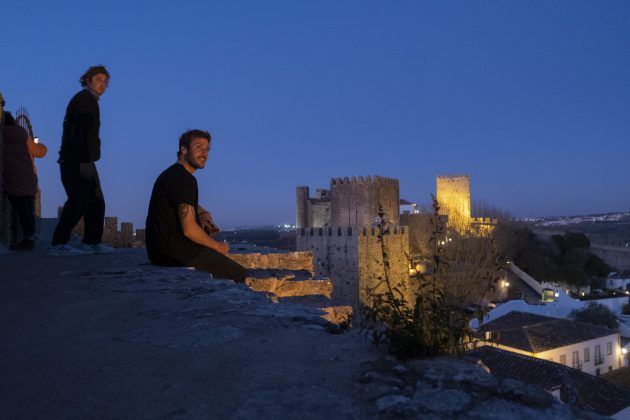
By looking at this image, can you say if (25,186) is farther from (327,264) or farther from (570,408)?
(327,264)

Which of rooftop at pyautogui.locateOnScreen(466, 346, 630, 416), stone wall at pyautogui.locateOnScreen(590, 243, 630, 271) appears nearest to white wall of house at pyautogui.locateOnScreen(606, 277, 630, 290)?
stone wall at pyautogui.locateOnScreen(590, 243, 630, 271)

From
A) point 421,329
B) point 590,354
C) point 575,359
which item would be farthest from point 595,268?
point 421,329

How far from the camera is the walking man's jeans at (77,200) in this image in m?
5.46

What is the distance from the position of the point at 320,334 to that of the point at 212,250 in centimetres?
244

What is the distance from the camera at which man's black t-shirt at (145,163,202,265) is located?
4.32 meters

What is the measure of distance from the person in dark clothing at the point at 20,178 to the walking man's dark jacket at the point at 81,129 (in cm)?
140

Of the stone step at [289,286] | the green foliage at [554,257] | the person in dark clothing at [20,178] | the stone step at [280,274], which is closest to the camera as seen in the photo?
the stone step at [289,286]

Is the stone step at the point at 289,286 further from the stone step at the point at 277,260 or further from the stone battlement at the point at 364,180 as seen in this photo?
the stone battlement at the point at 364,180

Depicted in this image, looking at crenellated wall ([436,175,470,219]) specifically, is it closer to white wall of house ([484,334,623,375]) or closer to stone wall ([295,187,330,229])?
stone wall ([295,187,330,229])

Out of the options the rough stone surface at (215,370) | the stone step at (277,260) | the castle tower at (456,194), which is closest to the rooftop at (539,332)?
the stone step at (277,260)

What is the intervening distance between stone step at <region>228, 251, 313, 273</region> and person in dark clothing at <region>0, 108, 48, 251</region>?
287cm

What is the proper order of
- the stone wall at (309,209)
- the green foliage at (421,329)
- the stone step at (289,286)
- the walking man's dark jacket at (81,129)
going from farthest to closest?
the stone wall at (309,209) → the stone step at (289,286) → the walking man's dark jacket at (81,129) → the green foliage at (421,329)

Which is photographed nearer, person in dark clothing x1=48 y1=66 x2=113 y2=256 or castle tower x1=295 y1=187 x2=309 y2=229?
person in dark clothing x1=48 y1=66 x2=113 y2=256

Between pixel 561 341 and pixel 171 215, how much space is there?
824 inches
